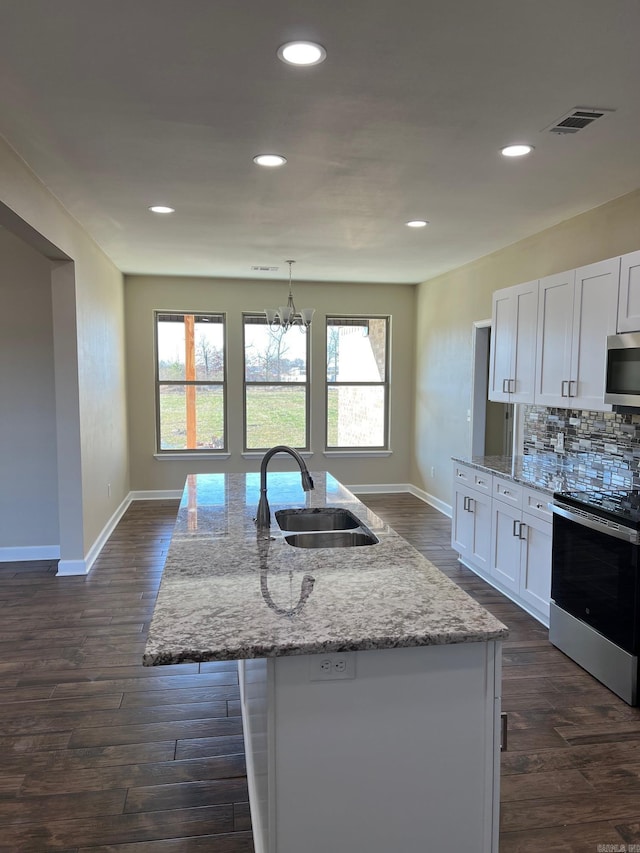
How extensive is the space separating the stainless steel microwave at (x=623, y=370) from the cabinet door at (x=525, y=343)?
2.57 ft

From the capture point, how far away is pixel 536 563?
3625 mm

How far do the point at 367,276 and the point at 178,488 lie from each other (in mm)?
3468

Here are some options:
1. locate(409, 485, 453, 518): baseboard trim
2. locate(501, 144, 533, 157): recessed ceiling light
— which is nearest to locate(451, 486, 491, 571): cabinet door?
locate(409, 485, 453, 518): baseboard trim

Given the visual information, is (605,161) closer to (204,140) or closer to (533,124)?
(533,124)

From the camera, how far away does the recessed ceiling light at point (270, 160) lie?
9.91 feet

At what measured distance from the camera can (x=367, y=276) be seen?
269 inches

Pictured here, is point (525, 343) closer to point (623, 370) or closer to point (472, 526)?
point (623, 370)

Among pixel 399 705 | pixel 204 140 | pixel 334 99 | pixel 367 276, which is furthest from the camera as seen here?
pixel 367 276

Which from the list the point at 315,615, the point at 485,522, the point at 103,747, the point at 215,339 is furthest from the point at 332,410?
Result: the point at 315,615

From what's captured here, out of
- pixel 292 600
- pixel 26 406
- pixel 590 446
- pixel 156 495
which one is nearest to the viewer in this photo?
pixel 292 600

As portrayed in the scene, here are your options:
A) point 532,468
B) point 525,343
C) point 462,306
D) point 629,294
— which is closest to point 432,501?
point 462,306

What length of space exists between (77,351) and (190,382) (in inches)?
110

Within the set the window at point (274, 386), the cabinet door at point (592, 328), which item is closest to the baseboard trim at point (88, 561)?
the window at point (274, 386)

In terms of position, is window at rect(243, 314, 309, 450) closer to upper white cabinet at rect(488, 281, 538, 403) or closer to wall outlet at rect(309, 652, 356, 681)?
upper white cabinet at rect(488, 281, 538, 403)
